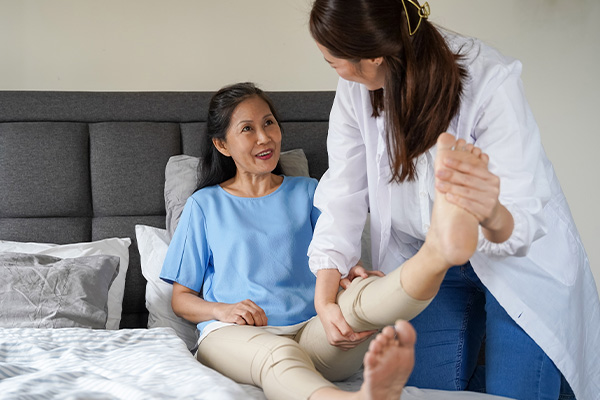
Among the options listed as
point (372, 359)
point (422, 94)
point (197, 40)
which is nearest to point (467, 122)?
point (422, 94)

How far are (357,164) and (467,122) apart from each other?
0.36 m

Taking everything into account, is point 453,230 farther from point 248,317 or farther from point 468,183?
point 248,317

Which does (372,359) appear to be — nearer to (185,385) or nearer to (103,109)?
(185,385)

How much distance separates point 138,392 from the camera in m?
1.14

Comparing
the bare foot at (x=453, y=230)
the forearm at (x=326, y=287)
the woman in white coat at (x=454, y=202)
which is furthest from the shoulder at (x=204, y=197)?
the bare foot at (x=453, y=230)

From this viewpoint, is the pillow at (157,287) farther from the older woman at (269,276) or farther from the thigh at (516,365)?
the thigh at (516,365)

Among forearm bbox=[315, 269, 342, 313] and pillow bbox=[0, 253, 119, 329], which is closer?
forearm bbox=[315, 269, 342, 313]

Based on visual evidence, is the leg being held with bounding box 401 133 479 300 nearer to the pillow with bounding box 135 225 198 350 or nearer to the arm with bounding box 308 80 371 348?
the arm with bounding box 308 80 371 348

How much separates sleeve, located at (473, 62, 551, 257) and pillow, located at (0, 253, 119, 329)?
3.75ft

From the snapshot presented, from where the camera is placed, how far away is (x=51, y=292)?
1.83 metres

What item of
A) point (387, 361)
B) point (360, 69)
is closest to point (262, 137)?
point (360, 69)

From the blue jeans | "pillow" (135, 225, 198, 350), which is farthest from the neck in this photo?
the blue jeans

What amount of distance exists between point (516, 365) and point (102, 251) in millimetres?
1364

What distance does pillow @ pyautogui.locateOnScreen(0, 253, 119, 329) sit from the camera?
5.84 feet
